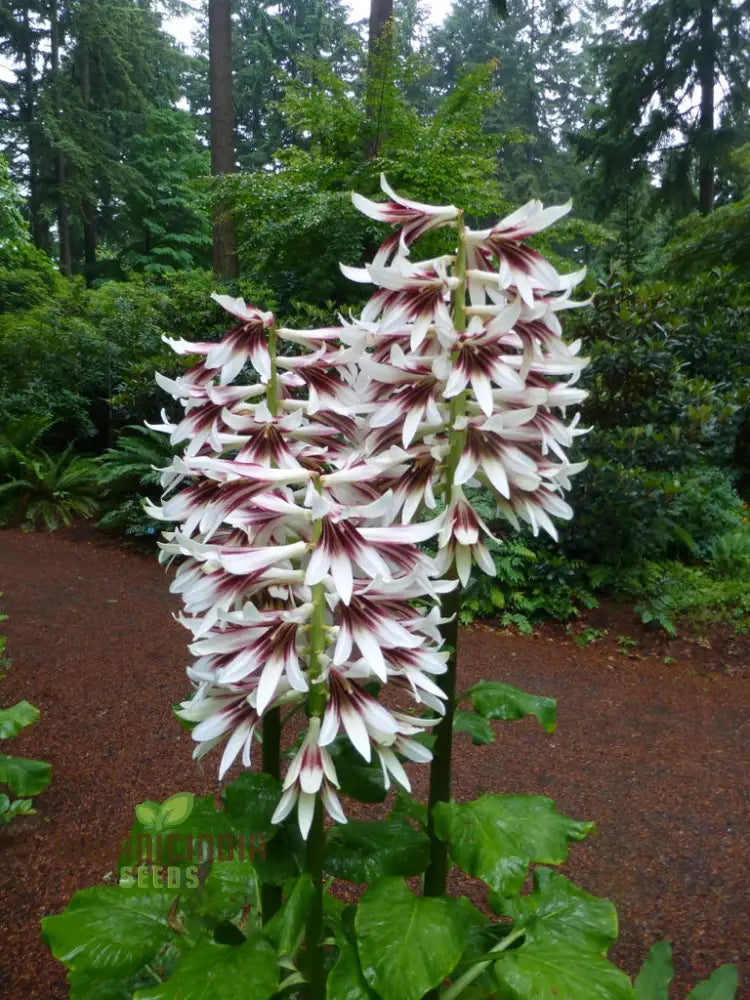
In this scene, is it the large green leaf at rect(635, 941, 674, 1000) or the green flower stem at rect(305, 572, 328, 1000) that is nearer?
the green flower stem at rect(305, 572, 328, 1000)

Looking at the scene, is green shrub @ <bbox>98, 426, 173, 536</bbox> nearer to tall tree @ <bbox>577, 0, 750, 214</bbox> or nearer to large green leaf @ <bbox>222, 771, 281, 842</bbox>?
large green leaf @ <bbox>222, 771, 281, 842</bbox>

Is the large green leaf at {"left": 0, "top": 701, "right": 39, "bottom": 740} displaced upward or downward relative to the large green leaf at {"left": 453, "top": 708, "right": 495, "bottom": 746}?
downward

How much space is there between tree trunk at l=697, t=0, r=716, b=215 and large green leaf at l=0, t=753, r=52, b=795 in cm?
1424

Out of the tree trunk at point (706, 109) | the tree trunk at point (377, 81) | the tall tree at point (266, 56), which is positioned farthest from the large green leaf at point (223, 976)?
the tall tree at point (266, 56)

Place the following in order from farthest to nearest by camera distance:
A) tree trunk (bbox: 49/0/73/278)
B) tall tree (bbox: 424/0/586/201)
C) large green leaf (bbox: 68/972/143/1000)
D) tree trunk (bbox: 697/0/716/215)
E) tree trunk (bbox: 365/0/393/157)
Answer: tall tree (bbox: 424/0/586/201) → tree trunk (bbox: 49/0/73/278) → tree trunk (bbox: 697/0/716/215) → tree trunk (bbox: 365/0/393/157) → large green leaf (bbox: 68/972/143/1000)

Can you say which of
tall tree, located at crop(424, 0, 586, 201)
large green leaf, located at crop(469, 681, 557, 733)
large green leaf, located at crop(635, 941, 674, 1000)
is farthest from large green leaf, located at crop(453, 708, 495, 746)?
tall tree, located at crop(424, 0, 586, 201)

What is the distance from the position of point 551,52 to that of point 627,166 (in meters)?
15.7

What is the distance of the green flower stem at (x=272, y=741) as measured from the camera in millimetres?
1341

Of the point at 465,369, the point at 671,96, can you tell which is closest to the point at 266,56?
the point at 671,96

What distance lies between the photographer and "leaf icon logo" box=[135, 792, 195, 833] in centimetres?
148

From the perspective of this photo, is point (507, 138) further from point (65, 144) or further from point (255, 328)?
point (65, 144)

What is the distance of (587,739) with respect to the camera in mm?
3873

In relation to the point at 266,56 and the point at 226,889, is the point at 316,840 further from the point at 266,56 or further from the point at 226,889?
the point at 266,56

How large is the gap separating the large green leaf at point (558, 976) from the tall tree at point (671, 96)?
579 inches
